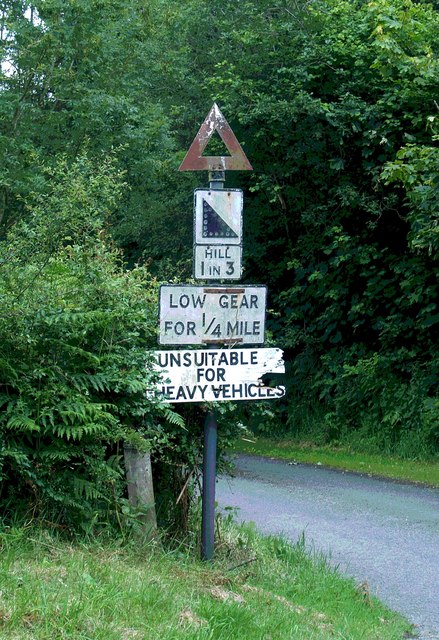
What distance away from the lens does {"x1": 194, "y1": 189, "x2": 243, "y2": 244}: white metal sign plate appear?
707 centimetres

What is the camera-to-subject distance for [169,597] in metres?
5.59

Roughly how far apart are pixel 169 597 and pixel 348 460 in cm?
1068

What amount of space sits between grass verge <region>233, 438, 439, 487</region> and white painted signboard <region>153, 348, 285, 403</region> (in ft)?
21.6

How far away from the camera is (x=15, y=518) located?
653 centimetres

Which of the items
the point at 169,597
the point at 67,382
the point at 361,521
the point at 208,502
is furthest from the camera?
the point at 361,521

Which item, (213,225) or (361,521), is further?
(361,521)

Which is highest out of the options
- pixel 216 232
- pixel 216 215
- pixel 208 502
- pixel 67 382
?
pixel 216 215

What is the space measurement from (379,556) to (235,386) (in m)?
3.08

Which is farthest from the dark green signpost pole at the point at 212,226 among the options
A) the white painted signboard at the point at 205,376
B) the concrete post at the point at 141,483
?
the concrete post at the point at 141,483

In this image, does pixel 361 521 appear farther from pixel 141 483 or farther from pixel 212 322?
pixel 212 322

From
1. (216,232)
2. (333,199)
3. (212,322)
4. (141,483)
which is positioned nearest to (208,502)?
(141,483)

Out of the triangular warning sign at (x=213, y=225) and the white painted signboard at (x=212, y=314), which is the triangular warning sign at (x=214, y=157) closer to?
the triangular warning sign at (x=213, y=225)

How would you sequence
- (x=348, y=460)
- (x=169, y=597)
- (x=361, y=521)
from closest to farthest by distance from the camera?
(x=169, y=597) < (x=361, y=521) < (x=348, y=460)

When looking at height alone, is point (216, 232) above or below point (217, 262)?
above
